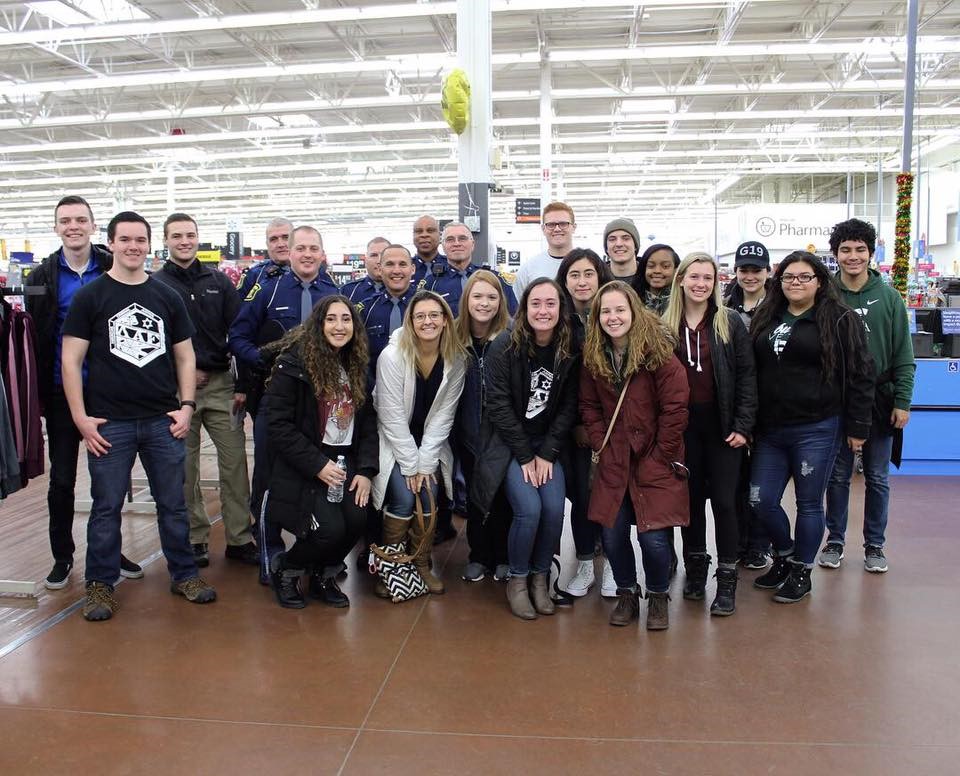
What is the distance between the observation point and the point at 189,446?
143 inches

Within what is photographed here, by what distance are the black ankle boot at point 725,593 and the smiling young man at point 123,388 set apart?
210cm

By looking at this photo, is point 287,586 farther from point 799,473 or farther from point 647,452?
point 799,473

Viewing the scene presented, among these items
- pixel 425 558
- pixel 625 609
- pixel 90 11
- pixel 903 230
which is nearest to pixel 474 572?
pixel 425 558

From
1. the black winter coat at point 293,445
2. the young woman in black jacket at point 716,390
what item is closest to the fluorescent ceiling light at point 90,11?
the black winter coat at point 293,445

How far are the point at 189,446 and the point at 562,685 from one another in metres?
2.13

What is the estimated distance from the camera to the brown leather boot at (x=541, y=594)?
3.07 meters

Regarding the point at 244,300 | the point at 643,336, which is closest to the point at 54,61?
the point at 244,300

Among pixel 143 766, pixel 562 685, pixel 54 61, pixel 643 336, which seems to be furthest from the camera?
pixel 54 61

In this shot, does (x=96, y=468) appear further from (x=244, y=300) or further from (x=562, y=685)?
(x=562, y=685)

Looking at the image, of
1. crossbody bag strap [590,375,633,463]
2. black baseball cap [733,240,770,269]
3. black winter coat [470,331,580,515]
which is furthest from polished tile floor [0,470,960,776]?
black baseball cap [733,240,770,269]

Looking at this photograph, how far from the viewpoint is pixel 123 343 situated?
294 cm

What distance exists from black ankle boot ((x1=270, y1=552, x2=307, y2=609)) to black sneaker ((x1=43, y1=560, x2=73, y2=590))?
0.98 m

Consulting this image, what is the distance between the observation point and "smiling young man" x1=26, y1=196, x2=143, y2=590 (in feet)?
10.5

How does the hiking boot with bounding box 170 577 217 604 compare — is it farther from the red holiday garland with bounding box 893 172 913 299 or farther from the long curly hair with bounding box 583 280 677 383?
the red holiday garland with bounding box 893 172 913 299
